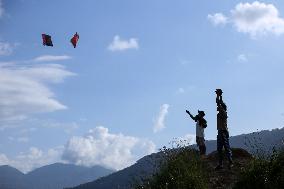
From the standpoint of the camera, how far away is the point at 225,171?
12.1 m

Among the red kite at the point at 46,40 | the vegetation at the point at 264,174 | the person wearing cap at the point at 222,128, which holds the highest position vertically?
the red kite at the point at 46,40

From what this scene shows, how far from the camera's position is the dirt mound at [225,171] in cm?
1086

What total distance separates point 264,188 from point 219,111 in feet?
15.2

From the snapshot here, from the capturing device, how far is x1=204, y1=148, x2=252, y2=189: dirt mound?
35.6ft

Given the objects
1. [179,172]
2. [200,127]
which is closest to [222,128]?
[179,172]

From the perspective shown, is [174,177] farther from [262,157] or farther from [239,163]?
[239,163]

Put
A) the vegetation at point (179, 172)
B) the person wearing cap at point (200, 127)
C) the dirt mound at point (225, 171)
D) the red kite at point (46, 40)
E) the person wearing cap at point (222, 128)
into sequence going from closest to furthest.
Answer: the vegetation at point (179, 172)
the dirt mound at point (225, 171)
the person wearing cap at point (222, 128)
the person wearing cap at point (200, 127)
the red kite at point (46, 40)

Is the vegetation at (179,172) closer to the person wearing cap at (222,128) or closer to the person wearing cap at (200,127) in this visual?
the person wearing cap at (222,128)

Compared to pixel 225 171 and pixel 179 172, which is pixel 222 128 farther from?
pixel 179 172

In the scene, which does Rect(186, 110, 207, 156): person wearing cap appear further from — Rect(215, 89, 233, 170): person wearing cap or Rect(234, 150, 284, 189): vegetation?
Rect(234, 150, 284, 189): vegetation

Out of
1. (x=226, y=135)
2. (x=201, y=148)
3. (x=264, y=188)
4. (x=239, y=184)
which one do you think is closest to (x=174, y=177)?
(x=239, y=184)

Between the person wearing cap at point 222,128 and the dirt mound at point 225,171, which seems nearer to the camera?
the dirt mound at point 225,171

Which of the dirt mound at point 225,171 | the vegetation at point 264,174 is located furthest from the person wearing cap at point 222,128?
the vegetation at point 264,174

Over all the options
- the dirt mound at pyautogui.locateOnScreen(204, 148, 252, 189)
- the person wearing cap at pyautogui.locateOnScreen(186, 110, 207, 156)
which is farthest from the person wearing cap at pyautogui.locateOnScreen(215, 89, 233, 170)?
the person wearing cap at pyautogui.locateOnScreen(186, 110, 207, 156)
